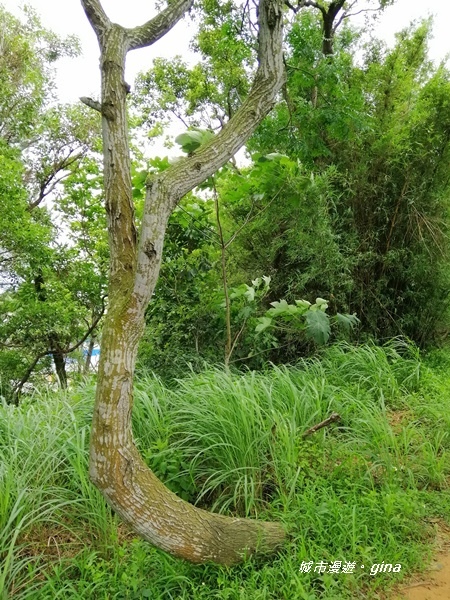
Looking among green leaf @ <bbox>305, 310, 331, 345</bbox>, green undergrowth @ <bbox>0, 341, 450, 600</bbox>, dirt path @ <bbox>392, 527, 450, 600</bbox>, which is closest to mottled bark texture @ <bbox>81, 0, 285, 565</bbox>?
green undergrowth @ <bbox>0, 341, 450, 600</bbox>

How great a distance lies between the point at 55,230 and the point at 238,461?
620 cm

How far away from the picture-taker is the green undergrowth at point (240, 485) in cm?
144

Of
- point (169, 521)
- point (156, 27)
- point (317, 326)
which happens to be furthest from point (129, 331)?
point (317, 326)

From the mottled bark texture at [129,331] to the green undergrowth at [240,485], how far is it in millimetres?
158

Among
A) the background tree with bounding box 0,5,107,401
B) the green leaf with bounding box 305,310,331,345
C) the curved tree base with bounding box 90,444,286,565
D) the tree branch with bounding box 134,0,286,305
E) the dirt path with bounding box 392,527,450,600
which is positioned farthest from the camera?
the background tree with bounding box 0,5,107,401

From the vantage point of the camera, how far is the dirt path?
1.43m

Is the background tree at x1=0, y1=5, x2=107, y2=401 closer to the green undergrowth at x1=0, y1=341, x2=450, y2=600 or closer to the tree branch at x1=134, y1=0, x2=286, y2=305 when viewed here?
the green undergrowth at x1=0, y1=341, x2=450, y2=600

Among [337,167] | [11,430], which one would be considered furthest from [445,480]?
[337,167]

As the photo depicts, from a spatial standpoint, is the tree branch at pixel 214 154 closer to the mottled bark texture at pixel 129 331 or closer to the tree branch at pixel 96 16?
the mottled bark texture at pixel 129 331

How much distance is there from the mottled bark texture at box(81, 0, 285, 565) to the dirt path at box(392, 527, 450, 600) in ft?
1.55

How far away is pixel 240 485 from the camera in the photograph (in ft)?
6.08

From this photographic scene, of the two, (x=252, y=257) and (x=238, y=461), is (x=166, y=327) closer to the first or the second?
(x=252, y=257)

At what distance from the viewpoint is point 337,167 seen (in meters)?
3.91

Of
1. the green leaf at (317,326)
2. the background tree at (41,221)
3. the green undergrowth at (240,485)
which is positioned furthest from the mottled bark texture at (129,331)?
the background tree at (41,221)
